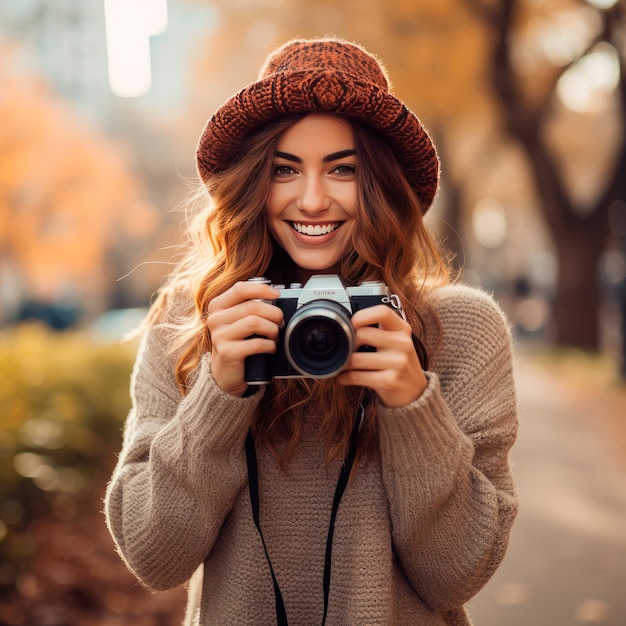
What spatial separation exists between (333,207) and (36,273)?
1852 centimetres

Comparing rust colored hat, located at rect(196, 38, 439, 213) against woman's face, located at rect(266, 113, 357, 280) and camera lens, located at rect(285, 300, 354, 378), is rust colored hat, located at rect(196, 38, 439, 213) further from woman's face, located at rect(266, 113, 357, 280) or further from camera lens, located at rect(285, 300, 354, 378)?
camera lens, located at rect(285, 300, 354, 378)

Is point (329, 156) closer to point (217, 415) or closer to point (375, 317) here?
point (375, 317)

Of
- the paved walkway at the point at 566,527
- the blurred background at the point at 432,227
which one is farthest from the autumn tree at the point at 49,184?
the paved walkway at the point at 566,527

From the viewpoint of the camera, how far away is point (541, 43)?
524 inches

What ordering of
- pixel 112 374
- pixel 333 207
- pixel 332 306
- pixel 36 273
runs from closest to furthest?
pixel 332 306, pixel 333 207, pixel 112 374, pixel 36 273

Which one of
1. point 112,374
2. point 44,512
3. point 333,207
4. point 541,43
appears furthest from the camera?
point 541,43

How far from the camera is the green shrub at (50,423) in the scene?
177 inches

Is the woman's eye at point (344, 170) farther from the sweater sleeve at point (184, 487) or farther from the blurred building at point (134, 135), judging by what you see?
the blurred building at point (134, 135)

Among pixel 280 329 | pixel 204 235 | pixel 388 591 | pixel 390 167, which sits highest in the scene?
pixel 390 167

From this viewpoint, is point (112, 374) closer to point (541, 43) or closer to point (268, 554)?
point (268, 554)

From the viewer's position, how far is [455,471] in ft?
6.11

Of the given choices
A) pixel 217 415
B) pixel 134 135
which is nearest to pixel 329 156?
pixel 217 415

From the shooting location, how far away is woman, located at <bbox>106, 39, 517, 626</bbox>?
1.89 metres

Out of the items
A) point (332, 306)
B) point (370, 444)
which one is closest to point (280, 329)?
point (332, 306)
